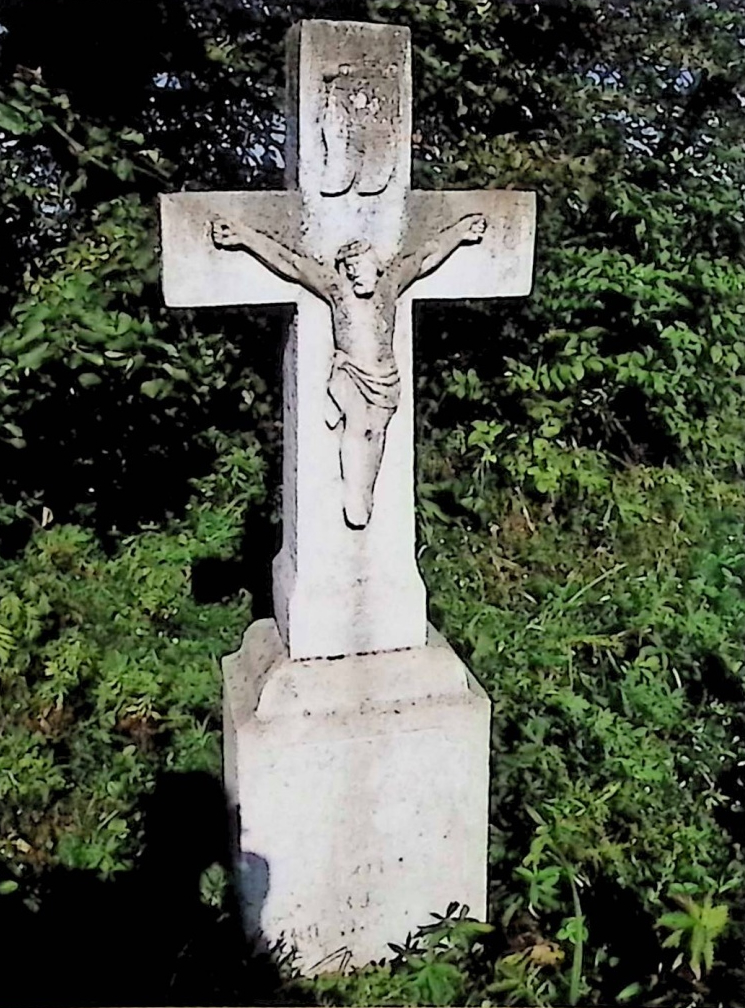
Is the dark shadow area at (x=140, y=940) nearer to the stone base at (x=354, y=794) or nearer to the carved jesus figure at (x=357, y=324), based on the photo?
the stone base at (x=354, y=794)

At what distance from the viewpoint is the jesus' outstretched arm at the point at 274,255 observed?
2.74 m

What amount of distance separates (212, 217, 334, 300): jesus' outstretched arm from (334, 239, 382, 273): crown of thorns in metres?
0.04

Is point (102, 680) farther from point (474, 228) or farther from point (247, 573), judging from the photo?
point (474, 228)

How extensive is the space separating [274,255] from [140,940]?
1.69 meters

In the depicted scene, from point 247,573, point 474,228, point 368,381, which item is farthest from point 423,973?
point 247,573

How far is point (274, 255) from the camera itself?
276 centimetres

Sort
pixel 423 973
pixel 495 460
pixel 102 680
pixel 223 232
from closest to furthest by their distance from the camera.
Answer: pixel 223 232 → pixel 423 973 → pixel 102 680 → pixel 495 460

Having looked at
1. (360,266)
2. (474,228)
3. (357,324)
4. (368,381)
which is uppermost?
(474,228)

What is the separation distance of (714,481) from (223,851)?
11.4 ft

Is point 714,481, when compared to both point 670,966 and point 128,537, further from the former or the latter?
point 670,966

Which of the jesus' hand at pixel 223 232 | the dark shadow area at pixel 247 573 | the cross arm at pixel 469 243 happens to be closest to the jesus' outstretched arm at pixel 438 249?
the cross arm at pixel 469 243

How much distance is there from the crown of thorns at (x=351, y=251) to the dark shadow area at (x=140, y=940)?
1.46 metres

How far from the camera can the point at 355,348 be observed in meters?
2.80

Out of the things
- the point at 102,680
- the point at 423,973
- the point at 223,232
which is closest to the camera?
the point at 223,232
